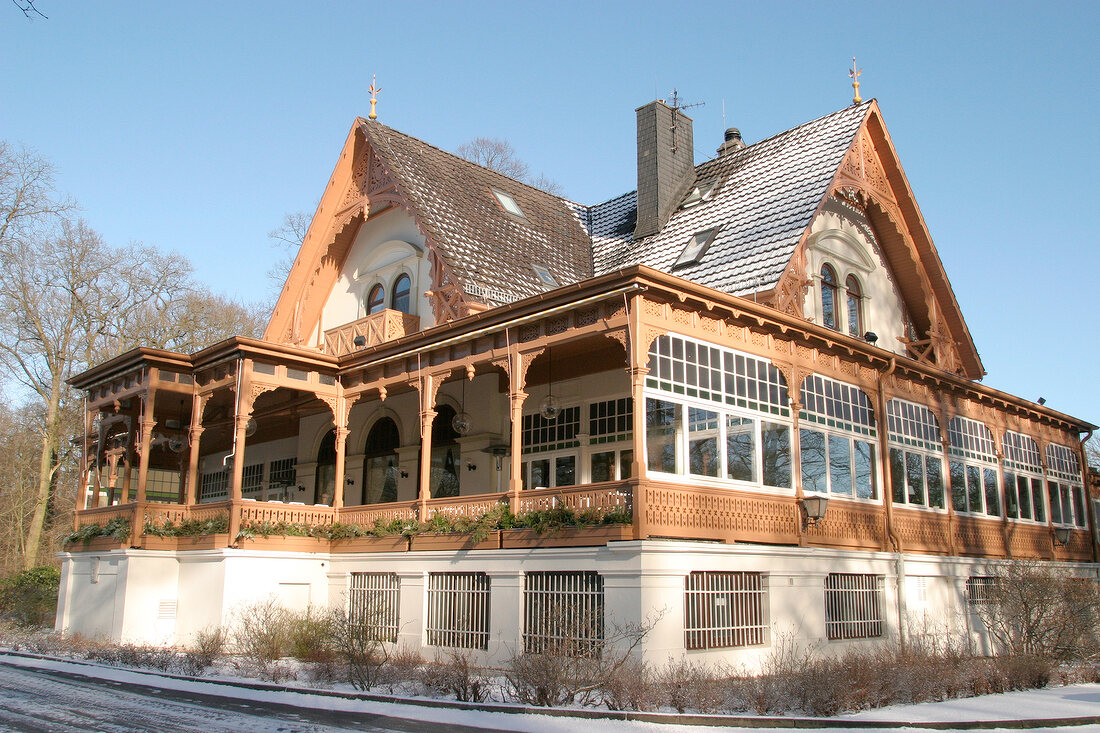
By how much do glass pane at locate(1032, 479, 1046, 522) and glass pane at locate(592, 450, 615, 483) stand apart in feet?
39.9

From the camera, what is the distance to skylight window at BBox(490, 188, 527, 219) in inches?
1010

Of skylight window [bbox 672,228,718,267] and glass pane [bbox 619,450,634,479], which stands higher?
skylight window [bbox 672,228,718,267]

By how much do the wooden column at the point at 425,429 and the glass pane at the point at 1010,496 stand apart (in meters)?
13.9

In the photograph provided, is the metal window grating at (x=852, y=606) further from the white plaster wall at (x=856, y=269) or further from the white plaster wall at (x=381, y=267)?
the white plaster wall at (x=381, y=267)

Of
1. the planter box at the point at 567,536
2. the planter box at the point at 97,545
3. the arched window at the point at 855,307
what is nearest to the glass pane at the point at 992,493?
the arched window at the point at 855,307

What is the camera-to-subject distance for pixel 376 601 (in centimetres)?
1773

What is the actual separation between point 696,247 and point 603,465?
599 centimetres

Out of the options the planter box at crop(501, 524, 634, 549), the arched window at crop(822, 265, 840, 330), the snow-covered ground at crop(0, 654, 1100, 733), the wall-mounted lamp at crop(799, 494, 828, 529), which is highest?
the arched window at crop(822, 265, 840, 330)

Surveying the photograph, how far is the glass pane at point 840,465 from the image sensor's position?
56.9 feet

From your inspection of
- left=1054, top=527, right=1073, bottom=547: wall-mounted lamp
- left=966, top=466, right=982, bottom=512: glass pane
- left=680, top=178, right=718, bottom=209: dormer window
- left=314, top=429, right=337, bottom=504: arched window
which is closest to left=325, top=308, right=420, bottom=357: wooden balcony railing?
left=314, top=429, right=337, bottom=504: arched window

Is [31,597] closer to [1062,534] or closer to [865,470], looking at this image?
[865,470]

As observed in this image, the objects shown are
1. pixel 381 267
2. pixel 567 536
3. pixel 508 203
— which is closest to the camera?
pixel 567 536

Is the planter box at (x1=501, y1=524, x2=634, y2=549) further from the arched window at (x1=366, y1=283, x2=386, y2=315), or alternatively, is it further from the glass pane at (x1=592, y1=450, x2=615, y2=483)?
the arched window at (x1=366, y1=283, x2=386, y2=315)

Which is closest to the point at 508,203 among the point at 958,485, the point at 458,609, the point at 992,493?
the point at 458,609
